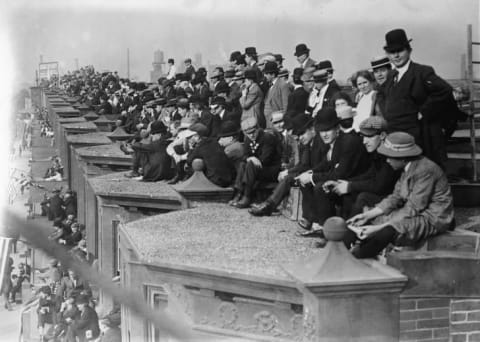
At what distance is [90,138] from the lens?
86.4ft

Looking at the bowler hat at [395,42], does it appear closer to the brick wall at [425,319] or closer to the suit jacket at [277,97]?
the brick wall at [425,319]

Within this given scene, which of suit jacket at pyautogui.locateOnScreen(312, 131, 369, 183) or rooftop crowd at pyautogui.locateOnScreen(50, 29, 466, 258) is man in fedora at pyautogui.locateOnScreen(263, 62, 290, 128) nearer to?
rooftop crowd at pyautogui.locateOnScreen(50, 29, 466, 258)

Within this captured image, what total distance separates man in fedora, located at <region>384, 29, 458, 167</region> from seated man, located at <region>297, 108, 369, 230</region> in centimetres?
49

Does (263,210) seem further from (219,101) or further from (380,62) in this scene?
(219,101)

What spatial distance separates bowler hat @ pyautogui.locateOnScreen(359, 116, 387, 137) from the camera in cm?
781

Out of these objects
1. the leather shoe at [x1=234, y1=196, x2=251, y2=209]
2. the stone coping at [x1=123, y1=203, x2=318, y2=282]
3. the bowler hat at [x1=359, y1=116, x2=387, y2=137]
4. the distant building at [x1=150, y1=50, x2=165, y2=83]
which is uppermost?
the distant building at [x1=150, y1=50, x2=165, y2=83]

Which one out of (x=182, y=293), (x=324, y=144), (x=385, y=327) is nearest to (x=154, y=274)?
(x=182, y=293)

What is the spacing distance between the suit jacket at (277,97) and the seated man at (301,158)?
103 inches

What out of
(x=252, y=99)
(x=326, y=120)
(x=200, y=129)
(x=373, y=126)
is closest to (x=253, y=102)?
(x=252, y=99)

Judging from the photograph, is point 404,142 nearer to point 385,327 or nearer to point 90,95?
point 385,327

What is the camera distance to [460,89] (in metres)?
11.0

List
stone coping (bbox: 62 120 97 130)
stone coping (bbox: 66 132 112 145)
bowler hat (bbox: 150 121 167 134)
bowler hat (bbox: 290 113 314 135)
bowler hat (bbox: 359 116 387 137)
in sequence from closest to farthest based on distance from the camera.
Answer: bowler hat (bbox: 359 116 387 137) → bowler hat (bbox: 290 113 314 135) → bowler hat (bbox: 150 121 167 134) → stone coping (bbox: 66 132 112 145) → stone coping (bbox: 62 120 97 130)

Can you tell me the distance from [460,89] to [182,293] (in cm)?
528

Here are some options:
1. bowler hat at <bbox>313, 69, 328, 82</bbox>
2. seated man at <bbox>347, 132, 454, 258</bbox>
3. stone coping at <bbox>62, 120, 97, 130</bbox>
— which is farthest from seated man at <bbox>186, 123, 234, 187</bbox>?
stone coping at <bbox>62, 120, 97, 130</bbox>
